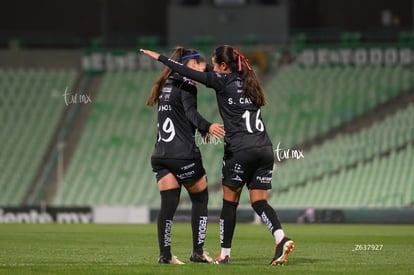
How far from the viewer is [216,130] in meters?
11.4

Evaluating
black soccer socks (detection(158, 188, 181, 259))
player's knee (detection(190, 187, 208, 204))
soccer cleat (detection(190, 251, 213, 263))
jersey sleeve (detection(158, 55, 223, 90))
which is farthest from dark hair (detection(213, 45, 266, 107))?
soccer cleat (detection(190, 251, 213, 263))

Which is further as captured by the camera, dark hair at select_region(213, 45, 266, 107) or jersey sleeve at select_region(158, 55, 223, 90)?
dark hair at select_region(213, 45, 266, 107)

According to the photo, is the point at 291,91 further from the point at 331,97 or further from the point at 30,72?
the point at 30,72

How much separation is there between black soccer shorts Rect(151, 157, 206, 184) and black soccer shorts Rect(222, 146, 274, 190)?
38cm

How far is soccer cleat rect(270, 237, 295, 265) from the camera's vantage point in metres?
11.4

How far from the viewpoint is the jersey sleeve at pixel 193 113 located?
11.5 meters

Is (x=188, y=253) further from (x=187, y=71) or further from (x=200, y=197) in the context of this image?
(x=187, y=71)

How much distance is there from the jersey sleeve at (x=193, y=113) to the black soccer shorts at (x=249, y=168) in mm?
485

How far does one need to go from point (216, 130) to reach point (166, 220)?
4.34ft

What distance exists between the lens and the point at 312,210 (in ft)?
90.5

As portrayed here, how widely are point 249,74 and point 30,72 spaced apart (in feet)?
81.9

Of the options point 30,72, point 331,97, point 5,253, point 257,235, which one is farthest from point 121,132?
point 5,253

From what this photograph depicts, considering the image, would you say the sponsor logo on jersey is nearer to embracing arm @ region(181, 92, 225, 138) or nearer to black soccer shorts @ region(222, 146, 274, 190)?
embracing arm @ region(181, 92, 225, 138)

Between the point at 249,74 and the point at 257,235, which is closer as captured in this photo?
the point at 249,74
